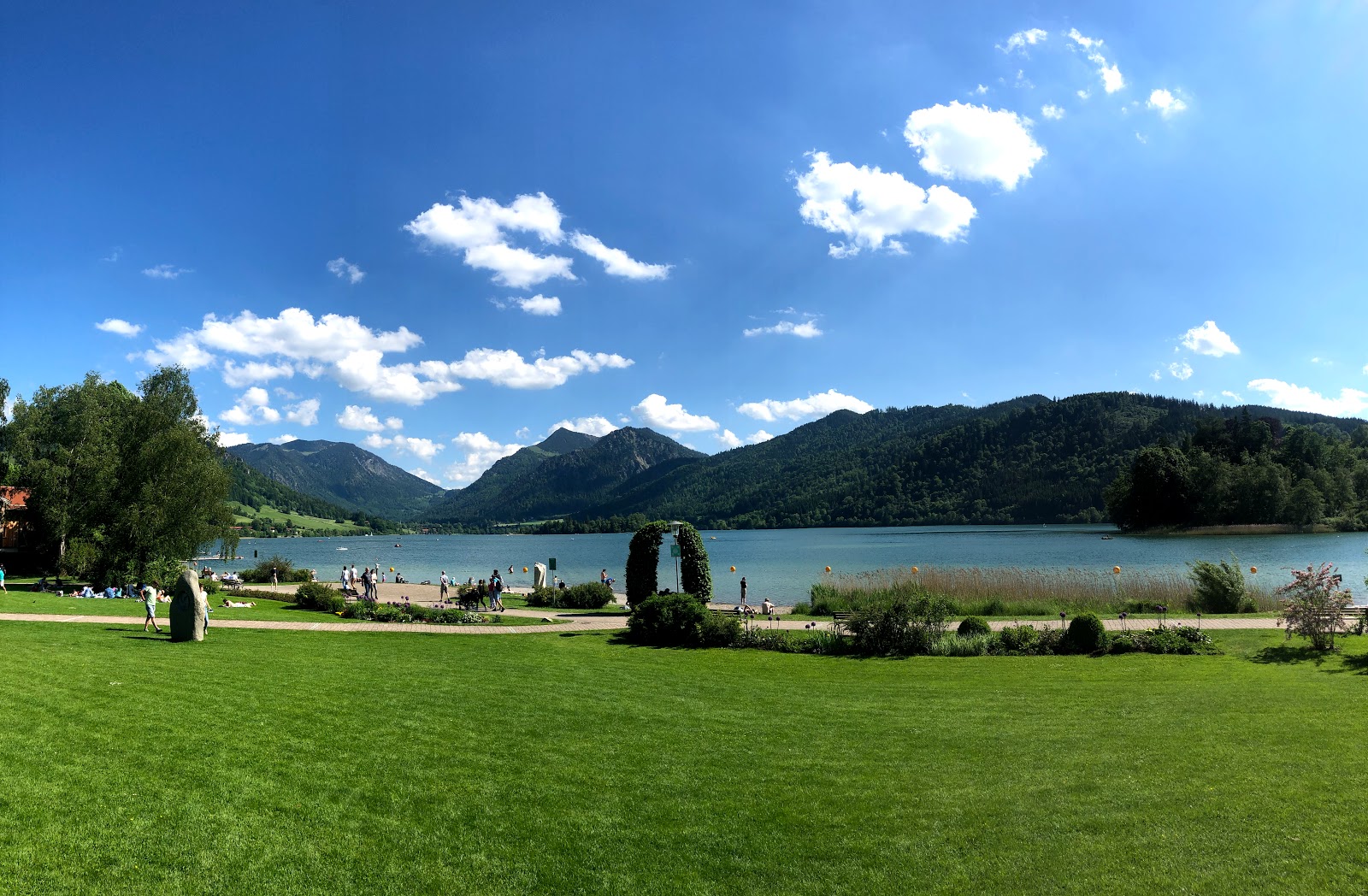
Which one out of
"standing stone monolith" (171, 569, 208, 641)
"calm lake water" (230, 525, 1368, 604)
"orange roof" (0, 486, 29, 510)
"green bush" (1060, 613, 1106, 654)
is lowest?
"calm lake water" (230, 525, 1368, 604)

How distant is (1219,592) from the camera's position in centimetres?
2644

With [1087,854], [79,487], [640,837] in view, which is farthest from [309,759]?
[79,487]

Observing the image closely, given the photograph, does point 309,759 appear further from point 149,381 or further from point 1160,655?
point 149,381

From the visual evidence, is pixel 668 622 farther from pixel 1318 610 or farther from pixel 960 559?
pixel 960 559

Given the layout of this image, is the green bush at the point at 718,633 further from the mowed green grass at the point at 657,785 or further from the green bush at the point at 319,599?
the green bush at the point at 319,599

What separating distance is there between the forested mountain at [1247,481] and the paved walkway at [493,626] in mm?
93476

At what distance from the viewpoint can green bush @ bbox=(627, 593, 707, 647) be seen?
803 inches

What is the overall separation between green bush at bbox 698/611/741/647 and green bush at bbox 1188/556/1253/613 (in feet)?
60.3

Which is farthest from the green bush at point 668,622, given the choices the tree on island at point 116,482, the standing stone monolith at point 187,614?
the tree on island at point 116,482

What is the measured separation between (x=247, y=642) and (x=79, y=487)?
91.6 feet

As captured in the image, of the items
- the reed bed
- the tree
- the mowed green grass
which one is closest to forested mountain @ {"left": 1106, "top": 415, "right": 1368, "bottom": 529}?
the reed bed

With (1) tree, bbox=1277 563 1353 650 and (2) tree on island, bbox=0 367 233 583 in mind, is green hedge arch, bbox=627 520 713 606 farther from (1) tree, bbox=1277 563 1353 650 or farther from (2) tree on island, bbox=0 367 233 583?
(2) tree on island, bbox=0 367 233 583

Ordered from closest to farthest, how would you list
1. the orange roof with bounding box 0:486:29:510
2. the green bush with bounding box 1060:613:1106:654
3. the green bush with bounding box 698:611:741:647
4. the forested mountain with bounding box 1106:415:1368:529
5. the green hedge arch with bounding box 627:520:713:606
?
the green bush with bounding box 1060:613:1106:654 → the green bush with bounding box 698:611:741:647 → the green hedge arch with bounding box 627:520:713:606 → the orange roof with bounding box 0:486:29:510 → the forested mountain with bounding box 1106:415:1368:529

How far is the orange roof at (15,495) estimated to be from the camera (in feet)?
136
